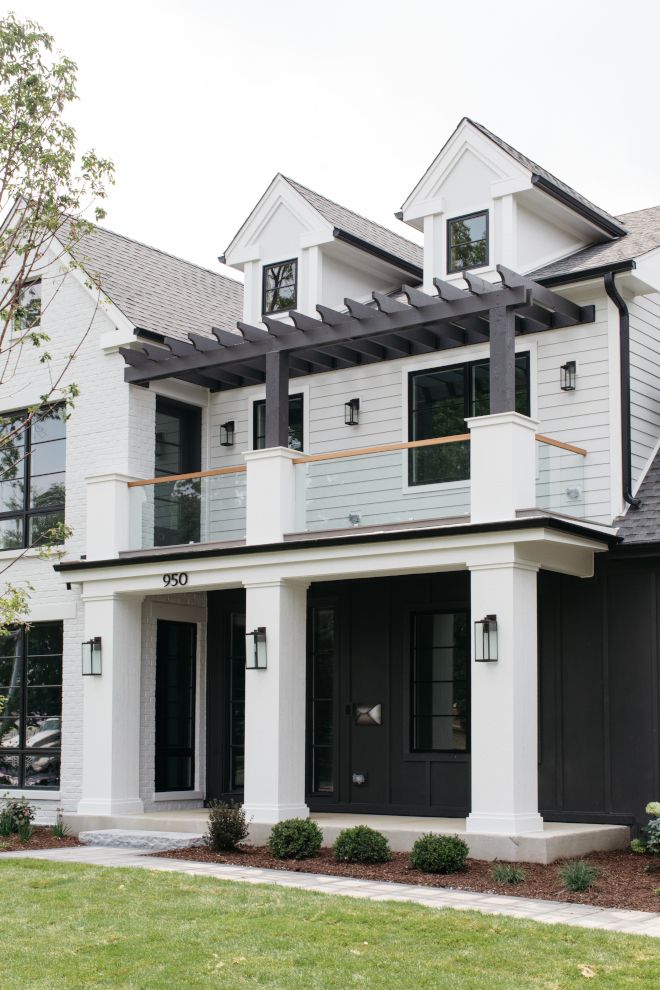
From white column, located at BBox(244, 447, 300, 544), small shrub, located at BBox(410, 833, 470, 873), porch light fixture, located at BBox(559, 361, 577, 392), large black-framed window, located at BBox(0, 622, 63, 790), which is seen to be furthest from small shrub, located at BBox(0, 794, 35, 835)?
porch light fixture, located at BBox(559, 361, 577, 392)

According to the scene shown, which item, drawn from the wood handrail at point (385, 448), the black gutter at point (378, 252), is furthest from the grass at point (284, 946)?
the black gutter at point (378, 252)

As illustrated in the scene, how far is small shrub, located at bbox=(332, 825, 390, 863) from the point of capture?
13.5 meters

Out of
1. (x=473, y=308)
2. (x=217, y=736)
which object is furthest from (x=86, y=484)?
(x=473, y=308)

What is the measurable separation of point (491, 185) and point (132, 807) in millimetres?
9517

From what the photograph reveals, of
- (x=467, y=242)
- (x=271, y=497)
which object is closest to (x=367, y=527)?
(x=271, y=497)

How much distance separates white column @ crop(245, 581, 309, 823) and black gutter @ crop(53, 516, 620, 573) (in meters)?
0.55

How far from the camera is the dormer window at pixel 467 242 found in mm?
17422

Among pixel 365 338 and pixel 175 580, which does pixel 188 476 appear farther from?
pixel 365 338

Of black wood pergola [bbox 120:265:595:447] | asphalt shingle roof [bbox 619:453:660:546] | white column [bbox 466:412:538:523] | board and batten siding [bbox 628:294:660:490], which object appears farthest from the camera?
board and batten siding [bbox 628:294:660:490]

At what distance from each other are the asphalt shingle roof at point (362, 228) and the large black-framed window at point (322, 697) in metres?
5.60

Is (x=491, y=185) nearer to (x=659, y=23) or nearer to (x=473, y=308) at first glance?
(x=473, y=308)

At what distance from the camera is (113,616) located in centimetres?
1762

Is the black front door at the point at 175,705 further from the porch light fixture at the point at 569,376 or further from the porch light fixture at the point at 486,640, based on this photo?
the porch light fixture at the point at 569,376

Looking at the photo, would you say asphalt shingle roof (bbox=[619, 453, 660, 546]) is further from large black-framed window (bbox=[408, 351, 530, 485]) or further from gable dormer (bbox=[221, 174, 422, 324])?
gable dormer (bbox=[221, 174, 422, 324])
